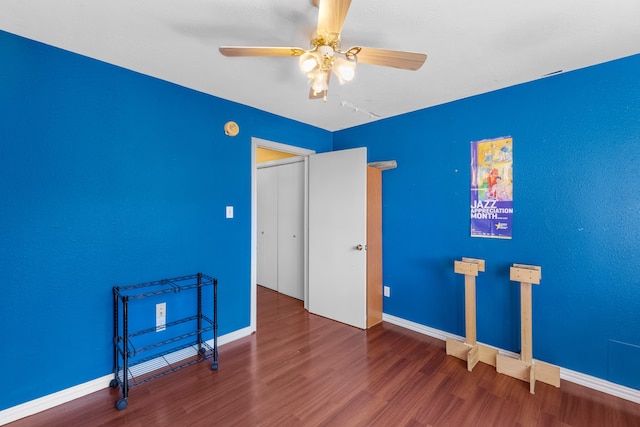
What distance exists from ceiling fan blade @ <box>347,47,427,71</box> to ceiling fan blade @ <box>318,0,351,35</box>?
137 mm

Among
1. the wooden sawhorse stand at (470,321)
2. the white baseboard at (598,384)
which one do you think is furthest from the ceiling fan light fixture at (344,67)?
the white baseboard at (598,384)

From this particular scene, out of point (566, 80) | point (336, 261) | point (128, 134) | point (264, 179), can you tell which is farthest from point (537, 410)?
point (264, 179)

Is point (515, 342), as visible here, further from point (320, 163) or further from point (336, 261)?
point (320, 163)

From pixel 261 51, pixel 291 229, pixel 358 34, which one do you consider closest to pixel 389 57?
pixel 358 34

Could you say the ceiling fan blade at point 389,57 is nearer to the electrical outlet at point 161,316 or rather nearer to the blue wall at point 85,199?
the blue wall at point 85,199

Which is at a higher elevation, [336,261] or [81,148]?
[81,148]

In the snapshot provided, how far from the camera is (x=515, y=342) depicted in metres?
2.38

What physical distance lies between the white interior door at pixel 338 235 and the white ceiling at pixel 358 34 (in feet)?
3.17

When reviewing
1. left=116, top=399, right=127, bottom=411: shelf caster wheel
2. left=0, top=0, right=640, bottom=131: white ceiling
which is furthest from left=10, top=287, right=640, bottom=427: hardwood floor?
left=0, top=0, right=640, bottom=131: white ceiling

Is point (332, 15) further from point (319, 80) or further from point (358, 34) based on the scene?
point (358, 34)

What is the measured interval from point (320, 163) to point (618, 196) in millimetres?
2557

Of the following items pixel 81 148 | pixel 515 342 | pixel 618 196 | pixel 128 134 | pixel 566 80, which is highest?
pixel 566 80

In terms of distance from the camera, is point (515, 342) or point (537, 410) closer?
point (537, 410)

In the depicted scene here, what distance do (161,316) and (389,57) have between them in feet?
8.23
